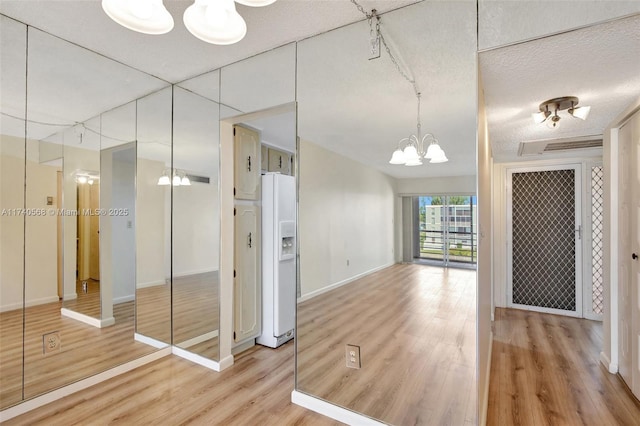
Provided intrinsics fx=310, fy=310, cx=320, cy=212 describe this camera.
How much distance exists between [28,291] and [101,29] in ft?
6.23

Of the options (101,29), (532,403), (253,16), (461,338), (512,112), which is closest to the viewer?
(461,338)

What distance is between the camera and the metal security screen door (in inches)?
174

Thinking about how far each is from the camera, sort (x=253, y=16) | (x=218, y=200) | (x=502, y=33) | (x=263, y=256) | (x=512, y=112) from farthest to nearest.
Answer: (x=263, y=256)
(x=218, y=200)
(x=512, y=112)
(x=253, y=16)
(x=502, y=33)

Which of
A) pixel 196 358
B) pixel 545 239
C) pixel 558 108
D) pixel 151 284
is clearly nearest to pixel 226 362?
pixel 196 358

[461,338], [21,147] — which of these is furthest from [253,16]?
[461,338]

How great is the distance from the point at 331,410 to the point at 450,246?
139 cm

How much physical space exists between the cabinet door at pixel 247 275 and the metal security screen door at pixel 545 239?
12.7ft

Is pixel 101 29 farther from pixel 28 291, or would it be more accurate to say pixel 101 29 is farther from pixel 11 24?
pixel 28 291

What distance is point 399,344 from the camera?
2.01m

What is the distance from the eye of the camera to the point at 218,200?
113 inches

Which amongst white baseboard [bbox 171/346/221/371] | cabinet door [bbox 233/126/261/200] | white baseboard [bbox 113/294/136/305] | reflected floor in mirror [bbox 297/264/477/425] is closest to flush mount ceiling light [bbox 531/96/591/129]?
reflected floor in mirror [bbox 297/264/477/425]

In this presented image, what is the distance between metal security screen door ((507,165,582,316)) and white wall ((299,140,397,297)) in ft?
11.6

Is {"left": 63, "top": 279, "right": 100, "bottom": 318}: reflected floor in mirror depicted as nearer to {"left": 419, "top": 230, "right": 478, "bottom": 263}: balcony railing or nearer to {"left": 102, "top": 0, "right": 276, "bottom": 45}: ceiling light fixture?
{"left": 102, "top": 0, "right": 276, "bottom": 45}: ceiling light fixture

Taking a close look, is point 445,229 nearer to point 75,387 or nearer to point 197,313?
point 197,313
